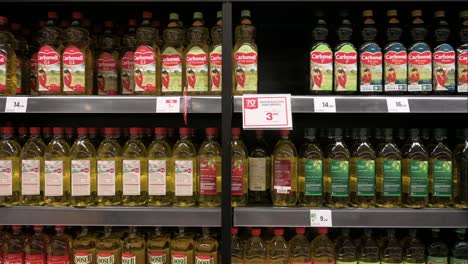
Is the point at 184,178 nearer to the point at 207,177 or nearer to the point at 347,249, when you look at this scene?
the point at 207,177

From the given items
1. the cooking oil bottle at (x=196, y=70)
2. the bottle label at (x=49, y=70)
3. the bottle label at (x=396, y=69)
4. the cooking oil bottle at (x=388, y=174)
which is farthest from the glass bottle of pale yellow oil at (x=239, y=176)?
the bottle label at (x=49, y=70)

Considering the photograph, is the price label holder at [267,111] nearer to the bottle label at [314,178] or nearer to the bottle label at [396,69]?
the bottle label at [314,178]

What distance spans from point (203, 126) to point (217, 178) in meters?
0.48

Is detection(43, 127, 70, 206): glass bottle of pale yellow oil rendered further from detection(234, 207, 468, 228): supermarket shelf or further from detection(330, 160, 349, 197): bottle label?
detection(330, 160, 349, 197): bottle label

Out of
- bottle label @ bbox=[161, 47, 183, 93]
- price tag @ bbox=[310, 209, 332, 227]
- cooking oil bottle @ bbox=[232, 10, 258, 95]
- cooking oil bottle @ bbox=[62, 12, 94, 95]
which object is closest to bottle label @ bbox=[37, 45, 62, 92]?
cooking oil bottle @ bbox=[62, 12, 94, 95]

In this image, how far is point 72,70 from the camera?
182 centimetres

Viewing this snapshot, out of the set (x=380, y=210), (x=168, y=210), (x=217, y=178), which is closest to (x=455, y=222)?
(x=380, y=210)

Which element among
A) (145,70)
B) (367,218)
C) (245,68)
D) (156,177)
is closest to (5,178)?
(156,177)

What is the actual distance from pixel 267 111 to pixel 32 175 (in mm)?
1109

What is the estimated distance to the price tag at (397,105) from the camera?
166cm

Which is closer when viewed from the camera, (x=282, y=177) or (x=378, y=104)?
(x=378, y=104)

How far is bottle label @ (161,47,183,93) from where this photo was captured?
1.82m

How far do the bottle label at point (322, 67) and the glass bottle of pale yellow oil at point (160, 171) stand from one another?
2.46 feet

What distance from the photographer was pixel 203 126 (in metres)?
2.24
